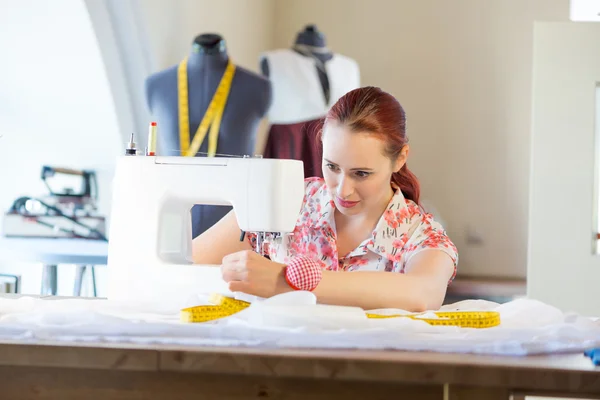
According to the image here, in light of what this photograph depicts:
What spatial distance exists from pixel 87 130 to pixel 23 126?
0.28 metres

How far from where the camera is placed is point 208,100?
3.27m

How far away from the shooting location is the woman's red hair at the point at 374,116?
1796mm

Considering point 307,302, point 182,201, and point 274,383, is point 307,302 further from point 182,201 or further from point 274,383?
point 182,201

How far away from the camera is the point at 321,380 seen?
3.36ft

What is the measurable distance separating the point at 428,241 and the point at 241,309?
0.61 metres

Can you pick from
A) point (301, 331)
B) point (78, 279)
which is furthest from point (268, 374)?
point (78, 279)

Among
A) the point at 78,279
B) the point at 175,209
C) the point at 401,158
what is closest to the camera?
the point at 175,209

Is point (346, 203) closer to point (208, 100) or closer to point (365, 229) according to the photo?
point (365, 229)

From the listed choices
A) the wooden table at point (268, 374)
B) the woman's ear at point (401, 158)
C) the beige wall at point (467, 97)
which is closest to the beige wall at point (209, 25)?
the beige wall at point (467, 97)

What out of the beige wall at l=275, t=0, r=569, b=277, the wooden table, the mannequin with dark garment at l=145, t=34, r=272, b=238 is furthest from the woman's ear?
the beige wall at l=275, t=0, r=569, b=277

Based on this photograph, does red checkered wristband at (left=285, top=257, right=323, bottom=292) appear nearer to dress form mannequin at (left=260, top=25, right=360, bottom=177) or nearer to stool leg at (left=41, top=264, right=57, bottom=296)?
stool leg at (left=41, top=264, right=57, bottom=296)

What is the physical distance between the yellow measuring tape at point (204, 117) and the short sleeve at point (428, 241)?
1466mm

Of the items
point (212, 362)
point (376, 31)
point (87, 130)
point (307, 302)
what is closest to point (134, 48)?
point (87, 130)

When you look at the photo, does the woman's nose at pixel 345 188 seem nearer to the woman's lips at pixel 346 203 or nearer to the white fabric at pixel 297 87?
the woman's lips at pixel 346 203
